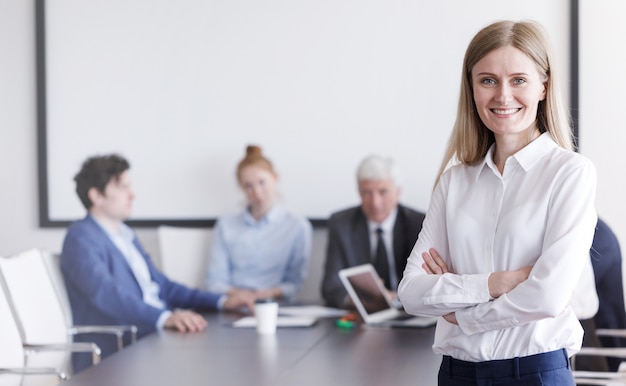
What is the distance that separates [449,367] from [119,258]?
101 inches

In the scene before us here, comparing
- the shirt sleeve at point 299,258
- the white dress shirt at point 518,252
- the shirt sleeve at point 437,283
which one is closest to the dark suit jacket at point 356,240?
the shirt sleeve at point 299,258

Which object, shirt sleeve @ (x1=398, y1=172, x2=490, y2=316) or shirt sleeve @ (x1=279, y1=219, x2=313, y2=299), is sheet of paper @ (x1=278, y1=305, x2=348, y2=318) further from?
shirt sleeve @ (x1=398, y1=172, x2=490, y2=316)

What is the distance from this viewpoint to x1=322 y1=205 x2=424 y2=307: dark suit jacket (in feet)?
14.4

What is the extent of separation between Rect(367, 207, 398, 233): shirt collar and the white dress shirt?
8.30 feet

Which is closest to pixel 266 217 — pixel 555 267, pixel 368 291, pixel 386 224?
pixel 386 224

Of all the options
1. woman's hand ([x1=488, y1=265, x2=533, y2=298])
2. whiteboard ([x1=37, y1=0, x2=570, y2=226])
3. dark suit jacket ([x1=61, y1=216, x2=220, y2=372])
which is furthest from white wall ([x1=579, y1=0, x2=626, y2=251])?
woman's hand ([x1=488, y1=265, x2=533, y2=298])

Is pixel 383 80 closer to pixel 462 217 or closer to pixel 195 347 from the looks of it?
pixel 195 347

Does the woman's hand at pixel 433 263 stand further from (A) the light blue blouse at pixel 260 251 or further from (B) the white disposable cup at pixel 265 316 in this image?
(A) the light blue blouse at pixel 260 251

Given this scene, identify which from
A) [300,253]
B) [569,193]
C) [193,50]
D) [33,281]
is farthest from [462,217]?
[193,50]

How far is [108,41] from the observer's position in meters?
5.12

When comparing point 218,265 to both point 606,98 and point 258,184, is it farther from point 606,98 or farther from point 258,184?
point 606,98

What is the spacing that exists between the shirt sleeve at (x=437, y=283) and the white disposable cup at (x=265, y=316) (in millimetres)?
1489

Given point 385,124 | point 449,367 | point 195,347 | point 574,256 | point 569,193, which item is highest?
point 385,124

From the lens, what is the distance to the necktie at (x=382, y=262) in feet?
14.4
